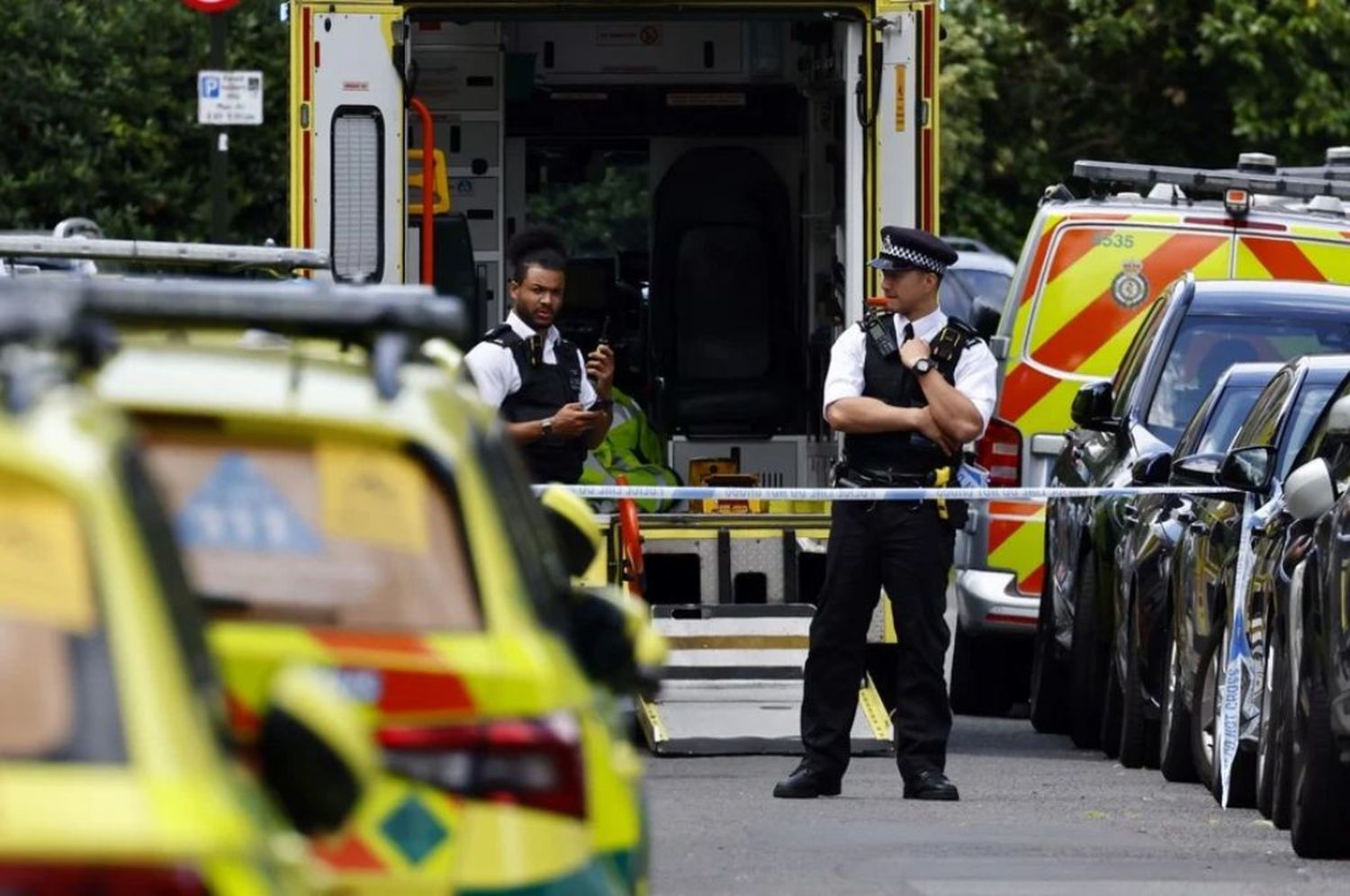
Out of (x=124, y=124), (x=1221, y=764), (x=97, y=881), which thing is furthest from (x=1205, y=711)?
(x=124, y=124)

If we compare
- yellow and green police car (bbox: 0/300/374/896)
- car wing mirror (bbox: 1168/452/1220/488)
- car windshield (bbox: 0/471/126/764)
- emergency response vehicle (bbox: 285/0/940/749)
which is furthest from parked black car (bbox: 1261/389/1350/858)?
car windshield (bbox: 0/471/126/764)

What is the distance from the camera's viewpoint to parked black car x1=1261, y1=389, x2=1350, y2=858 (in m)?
9.42

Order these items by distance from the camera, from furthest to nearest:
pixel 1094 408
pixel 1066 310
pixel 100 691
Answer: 1. pixel 1066 310
2. pixel 1094 408
3. pixel 100 691

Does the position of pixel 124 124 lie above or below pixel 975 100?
below

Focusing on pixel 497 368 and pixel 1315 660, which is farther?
pixel 497 368

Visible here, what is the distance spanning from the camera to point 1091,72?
35719mm

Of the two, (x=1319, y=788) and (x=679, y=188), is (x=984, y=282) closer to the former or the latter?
(x=679, y=188)

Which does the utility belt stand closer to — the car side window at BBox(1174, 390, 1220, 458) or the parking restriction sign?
the car side window at BBox(1174, 390, 1220, 458)

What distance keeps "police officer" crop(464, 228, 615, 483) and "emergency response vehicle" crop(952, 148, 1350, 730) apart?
276 cm

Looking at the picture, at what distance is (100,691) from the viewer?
3.94 m

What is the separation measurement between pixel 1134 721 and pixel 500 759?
788 cm

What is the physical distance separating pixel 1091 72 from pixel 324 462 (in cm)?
3090

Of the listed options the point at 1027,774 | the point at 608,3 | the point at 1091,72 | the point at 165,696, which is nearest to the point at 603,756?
the point at 165,696

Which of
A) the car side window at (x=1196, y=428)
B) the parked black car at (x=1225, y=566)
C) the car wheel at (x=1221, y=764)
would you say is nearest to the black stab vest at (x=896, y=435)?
the parked black car at (x=1225, y=566)
